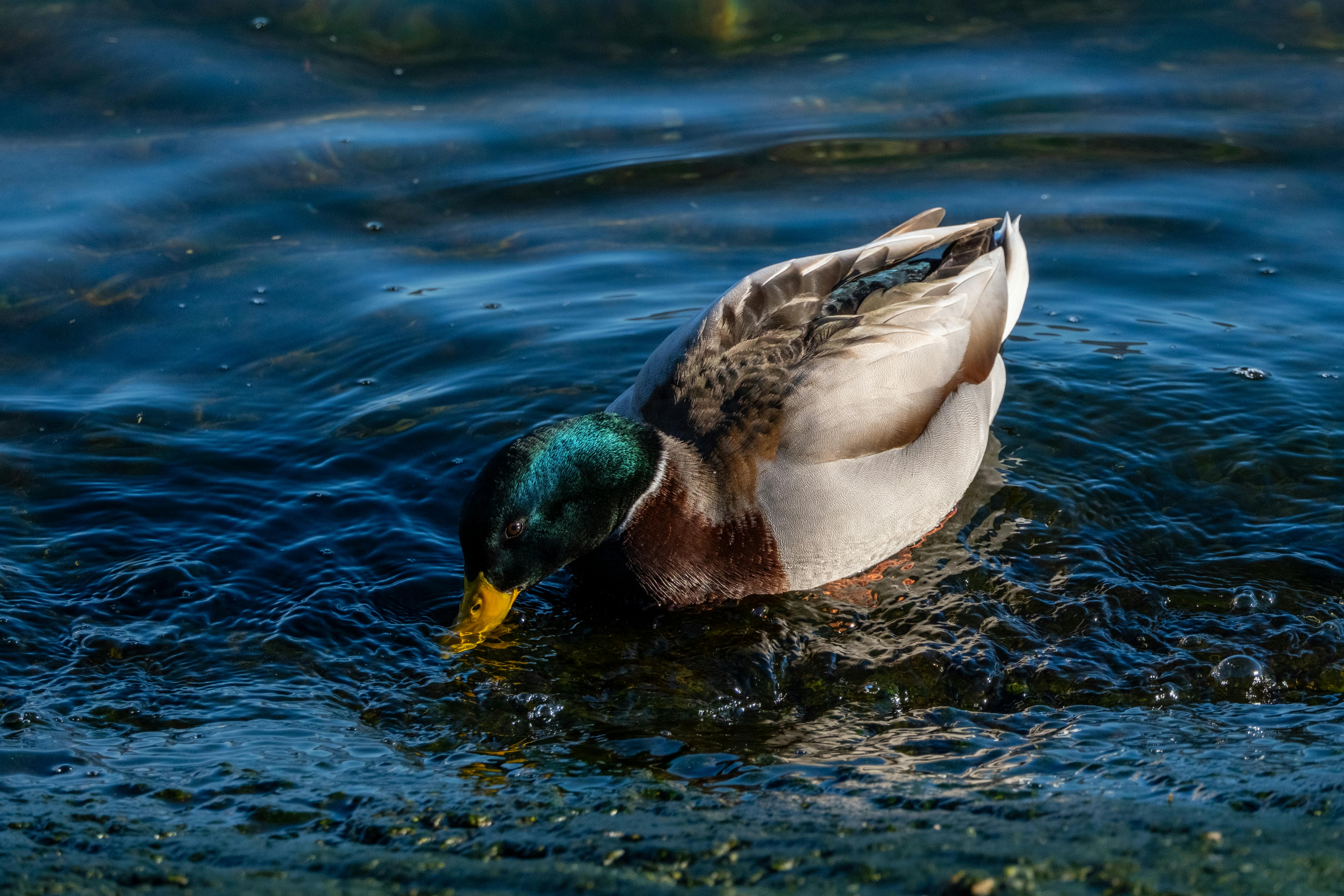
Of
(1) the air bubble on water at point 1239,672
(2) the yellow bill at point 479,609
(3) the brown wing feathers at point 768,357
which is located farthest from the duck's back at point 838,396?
(1) the air bubble on water at point 1239,672

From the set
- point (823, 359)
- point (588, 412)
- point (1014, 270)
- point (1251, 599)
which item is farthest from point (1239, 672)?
point (588, 412)

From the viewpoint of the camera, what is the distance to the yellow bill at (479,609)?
5.07m

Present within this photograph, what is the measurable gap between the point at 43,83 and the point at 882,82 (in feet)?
20.4

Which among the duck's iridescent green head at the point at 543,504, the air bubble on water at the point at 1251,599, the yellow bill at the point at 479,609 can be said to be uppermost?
the duck's iridescent green head at the point at 543,504

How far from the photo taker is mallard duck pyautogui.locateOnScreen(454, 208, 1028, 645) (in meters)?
5.09

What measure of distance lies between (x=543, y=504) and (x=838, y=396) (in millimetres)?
1392

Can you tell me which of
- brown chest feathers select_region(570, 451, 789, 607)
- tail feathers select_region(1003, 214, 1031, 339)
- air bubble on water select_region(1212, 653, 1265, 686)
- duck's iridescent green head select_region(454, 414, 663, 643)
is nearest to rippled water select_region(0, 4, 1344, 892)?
air bubble on water select_region(1212, 653, 1265, 686)

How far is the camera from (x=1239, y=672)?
15.8ft

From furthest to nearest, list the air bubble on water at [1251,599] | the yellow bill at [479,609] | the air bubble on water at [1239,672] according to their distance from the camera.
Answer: the air bubble on water at [1251,599]
the yellow bill at [479,609]
the air bubble on water at [1239,672]

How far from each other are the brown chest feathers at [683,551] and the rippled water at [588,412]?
147 mm

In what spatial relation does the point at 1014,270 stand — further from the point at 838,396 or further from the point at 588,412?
the point at 588,412

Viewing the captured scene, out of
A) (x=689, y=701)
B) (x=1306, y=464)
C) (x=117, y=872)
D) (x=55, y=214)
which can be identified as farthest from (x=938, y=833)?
(x=55, y=214)

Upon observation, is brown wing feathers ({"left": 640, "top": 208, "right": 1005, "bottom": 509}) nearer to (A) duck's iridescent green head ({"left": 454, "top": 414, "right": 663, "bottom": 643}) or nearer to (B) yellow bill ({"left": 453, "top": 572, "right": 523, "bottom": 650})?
(A) duck's iridescent green head ({"left": 454, "top": 414, "right": 663, "bottom": 643})

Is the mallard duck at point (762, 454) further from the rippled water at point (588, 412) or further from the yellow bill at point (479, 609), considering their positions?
the rippled water at point (588, 412)
